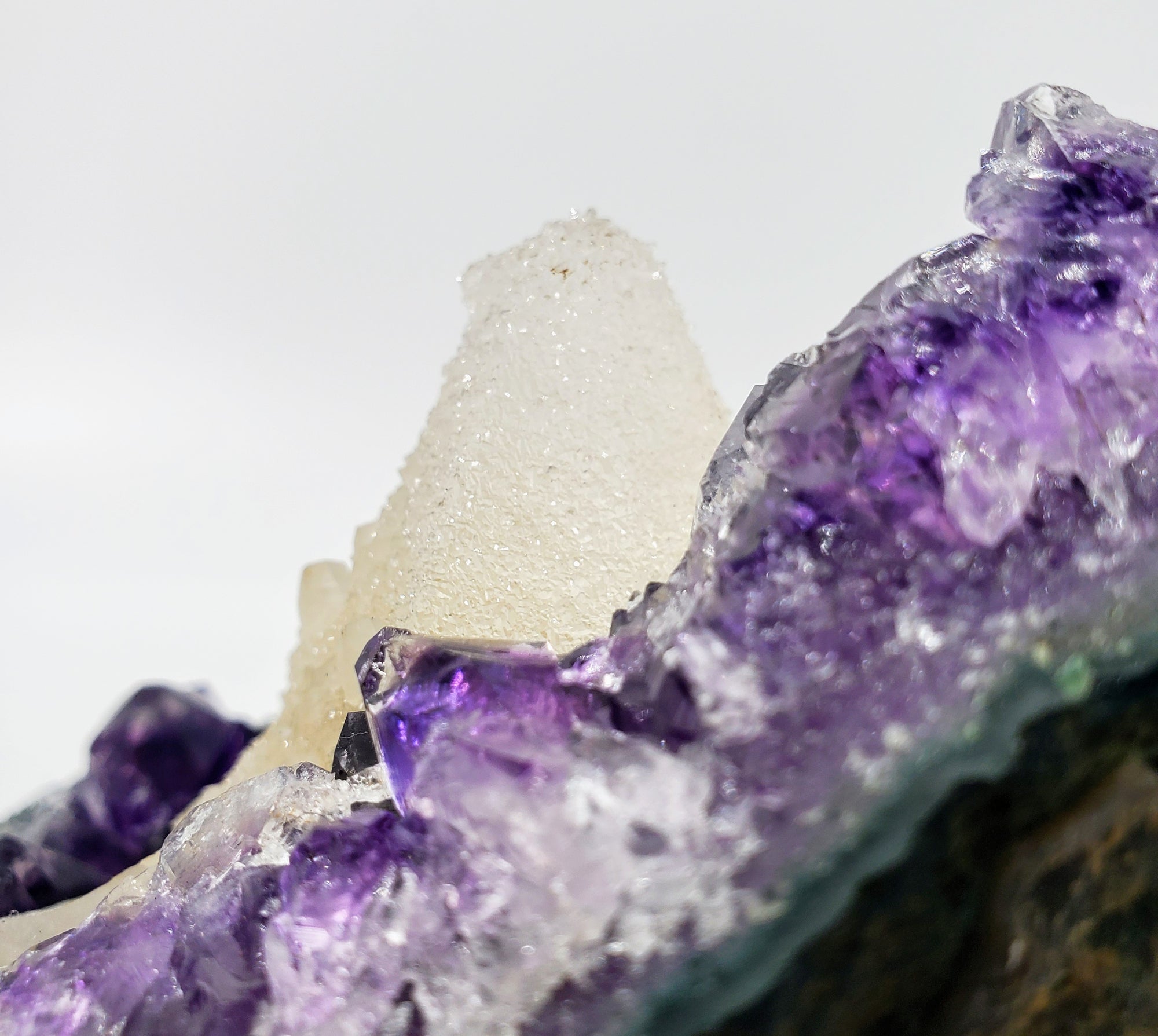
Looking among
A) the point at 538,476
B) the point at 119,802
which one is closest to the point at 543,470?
the point at 538,476

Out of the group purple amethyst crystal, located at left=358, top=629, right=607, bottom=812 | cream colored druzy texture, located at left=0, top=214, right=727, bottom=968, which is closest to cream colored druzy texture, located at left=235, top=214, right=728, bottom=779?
cream colored druzy texture, located at left=0, top=214, right=727, bottom=968

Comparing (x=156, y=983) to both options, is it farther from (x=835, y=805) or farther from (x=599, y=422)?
(x=599, y=422)

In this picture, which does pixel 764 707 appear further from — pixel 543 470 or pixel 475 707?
pixel 543 470

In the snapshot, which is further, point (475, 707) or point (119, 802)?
point (119, 802)

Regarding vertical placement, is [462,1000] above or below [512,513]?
below

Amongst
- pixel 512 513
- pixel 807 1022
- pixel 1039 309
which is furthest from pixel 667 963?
pixel 512 513

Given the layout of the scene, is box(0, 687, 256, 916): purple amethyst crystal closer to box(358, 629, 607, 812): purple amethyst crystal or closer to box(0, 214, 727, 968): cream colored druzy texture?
box(0, 214, 727, 968): cream colored druzy texture
